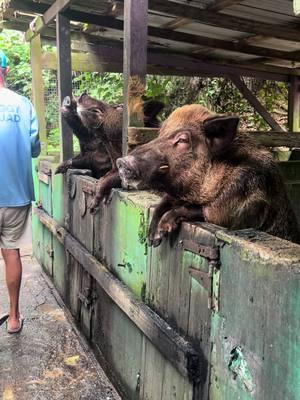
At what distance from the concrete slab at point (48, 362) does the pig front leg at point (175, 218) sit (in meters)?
1.55

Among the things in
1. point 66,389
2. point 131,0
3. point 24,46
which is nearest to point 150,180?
point 131,0

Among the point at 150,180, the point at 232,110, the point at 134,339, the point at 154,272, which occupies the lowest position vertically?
the point at 134,339

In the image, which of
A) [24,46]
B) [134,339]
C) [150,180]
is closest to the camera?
[150,180]

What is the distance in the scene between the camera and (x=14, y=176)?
170 inches

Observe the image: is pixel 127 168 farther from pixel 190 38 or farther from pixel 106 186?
pixel 190 38

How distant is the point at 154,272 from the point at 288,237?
0.84 m

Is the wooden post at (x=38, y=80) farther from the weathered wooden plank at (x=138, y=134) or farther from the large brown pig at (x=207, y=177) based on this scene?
the large brown pig at (x=207, y=177)

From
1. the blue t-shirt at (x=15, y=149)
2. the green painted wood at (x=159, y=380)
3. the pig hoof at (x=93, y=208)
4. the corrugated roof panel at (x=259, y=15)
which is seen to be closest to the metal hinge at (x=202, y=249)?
the green painted wood at (x=159, y=380)

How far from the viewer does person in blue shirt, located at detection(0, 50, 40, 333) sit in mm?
4281

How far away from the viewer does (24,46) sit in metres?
14.7

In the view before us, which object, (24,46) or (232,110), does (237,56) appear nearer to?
(232,110)

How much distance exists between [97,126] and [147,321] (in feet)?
7.84

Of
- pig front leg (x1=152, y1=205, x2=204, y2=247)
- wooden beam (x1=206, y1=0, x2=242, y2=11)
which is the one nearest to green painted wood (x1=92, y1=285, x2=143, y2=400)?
pig front leg (x1=152, y1=205, x2=204, y2=247)

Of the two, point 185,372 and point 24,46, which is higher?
point 24,46
